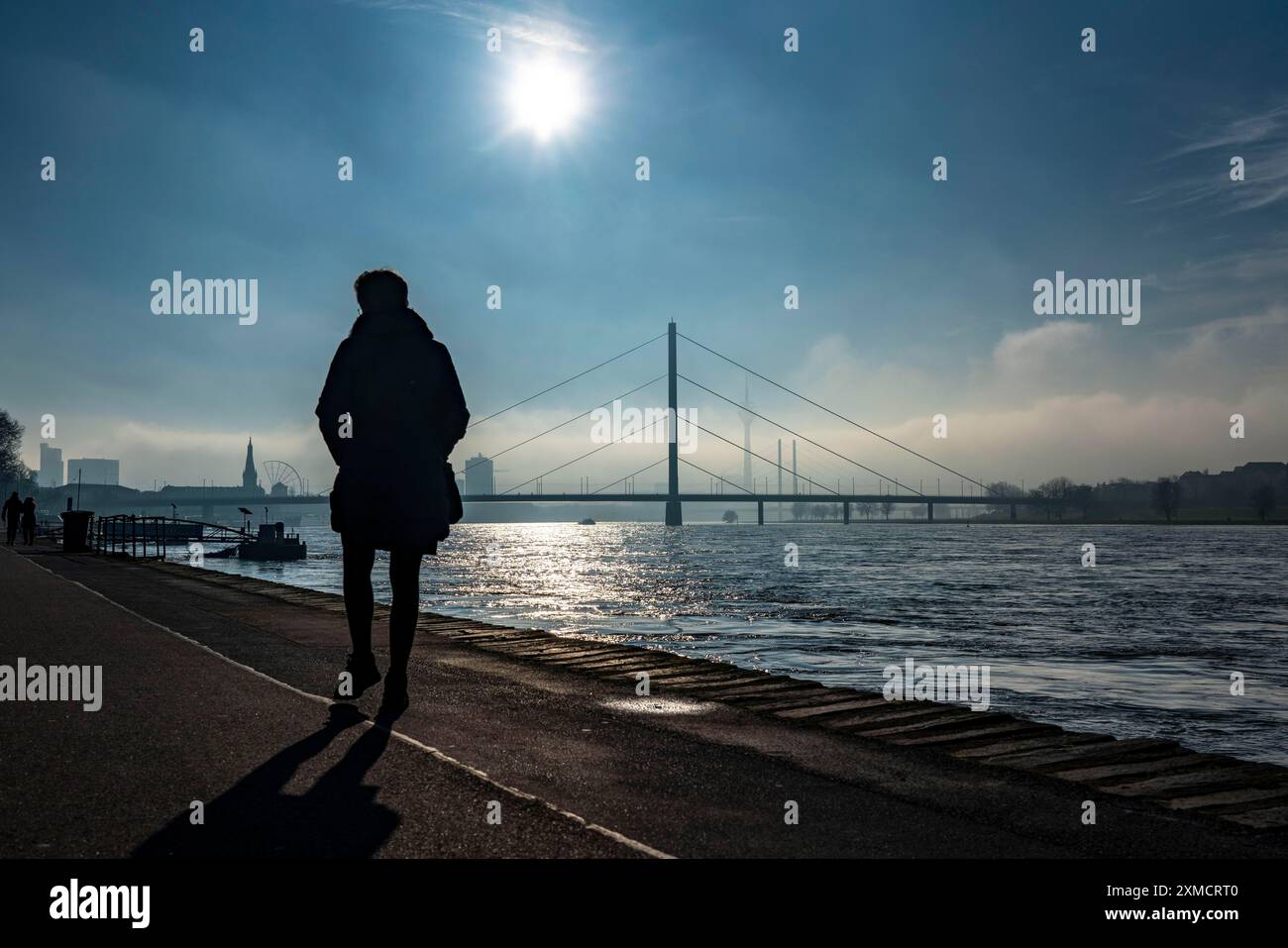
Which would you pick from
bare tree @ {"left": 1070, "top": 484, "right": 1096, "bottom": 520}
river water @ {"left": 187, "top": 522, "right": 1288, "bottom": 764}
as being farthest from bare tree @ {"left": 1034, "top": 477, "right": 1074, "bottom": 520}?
river water @ {"left": 187, "top": 522, "right": 1288, "bottom": 764}

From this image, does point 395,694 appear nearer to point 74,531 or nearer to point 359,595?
point 359,595

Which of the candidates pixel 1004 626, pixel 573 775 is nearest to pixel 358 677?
pixel 573 775

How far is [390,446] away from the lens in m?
4.89

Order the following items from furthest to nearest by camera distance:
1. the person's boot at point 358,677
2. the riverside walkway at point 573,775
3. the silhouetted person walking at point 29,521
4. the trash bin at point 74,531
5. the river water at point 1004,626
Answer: the silhouetted person walking at point 29,521 < the trash bin at point 74,531 < the river water at point 1004,626 < the person's boot at point 358,677 < the riverside walkway at point 573,775

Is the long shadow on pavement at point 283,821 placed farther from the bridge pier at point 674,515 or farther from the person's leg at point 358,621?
the bridge pier at point 674,515

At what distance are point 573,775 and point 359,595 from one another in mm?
1909

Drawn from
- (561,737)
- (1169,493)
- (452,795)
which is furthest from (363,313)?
(1169,493)

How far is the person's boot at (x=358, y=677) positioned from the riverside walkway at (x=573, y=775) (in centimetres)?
8

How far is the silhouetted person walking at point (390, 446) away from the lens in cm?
485

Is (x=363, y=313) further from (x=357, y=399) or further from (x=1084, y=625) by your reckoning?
(x=1084, y=625)

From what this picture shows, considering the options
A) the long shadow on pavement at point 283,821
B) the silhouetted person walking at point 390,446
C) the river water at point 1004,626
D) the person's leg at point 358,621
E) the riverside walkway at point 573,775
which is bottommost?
the river water at point 1004,626

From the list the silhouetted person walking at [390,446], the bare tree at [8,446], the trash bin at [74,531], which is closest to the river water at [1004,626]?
the silhouetted person walking at [390,446]

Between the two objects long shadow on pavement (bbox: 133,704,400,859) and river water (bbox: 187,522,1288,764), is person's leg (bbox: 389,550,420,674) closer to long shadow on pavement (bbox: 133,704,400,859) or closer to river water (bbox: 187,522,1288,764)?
long shadow on pavement (bbox: 133,704,400,859)
